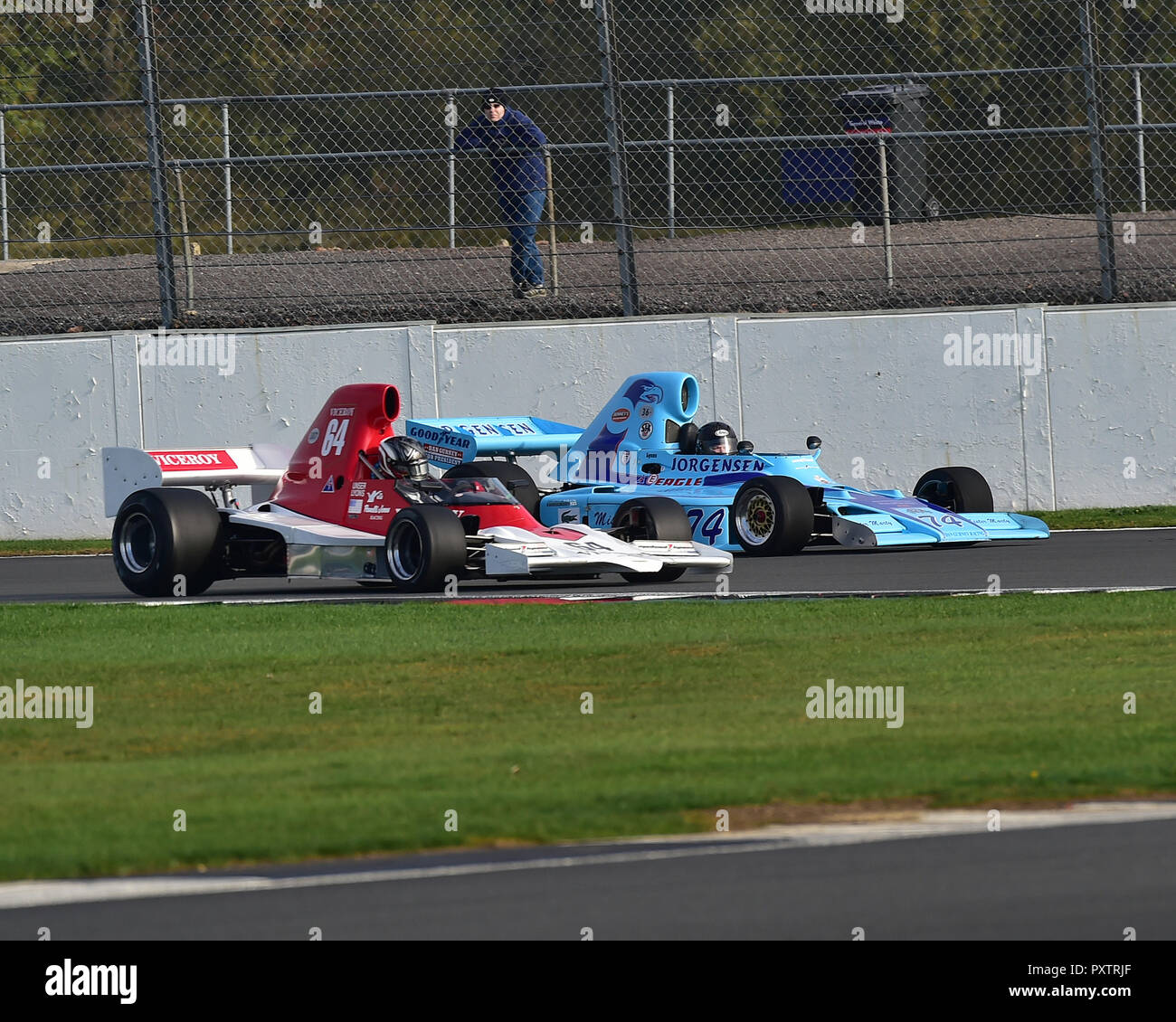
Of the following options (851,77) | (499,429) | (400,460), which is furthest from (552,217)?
(400,460)

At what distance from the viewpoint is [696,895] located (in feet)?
18.5

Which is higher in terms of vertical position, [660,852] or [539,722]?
[539,722]

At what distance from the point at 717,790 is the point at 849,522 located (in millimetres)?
10317

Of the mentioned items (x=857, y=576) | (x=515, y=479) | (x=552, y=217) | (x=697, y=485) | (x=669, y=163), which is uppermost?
(x=669, y=163)

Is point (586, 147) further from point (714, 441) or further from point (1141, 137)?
point (1141, 137)

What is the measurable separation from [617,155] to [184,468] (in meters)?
6.96

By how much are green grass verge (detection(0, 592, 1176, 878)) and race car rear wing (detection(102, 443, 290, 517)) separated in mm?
2617

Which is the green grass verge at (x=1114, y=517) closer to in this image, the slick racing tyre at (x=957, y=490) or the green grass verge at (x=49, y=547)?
the slick racing tyre at (x=957, y=490)

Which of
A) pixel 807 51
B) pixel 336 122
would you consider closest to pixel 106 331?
pixel 336 122

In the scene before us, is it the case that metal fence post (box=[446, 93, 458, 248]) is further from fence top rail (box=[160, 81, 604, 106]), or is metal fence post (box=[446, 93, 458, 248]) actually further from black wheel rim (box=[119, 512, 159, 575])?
black wheel rim (box=[119, 512, 159, 575])

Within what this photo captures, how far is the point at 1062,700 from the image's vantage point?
8.68m
